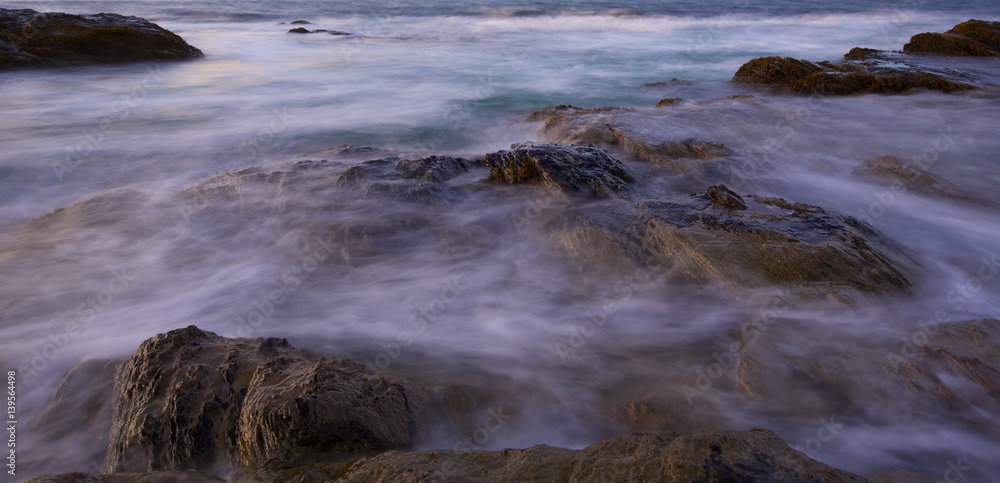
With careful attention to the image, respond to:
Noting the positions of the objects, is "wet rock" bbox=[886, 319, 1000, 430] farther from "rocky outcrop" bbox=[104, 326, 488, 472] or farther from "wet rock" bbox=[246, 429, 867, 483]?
"rocky outcrop" bbox=[104, 326, 488, 472]

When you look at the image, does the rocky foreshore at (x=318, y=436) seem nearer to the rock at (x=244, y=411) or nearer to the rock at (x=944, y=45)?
the rock at (x=244, y=411)

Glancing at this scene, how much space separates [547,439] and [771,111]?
741 cm

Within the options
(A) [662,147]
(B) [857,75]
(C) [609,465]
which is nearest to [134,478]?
(C) [609,465]

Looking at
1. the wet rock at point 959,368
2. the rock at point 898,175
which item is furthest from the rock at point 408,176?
the rock at point 898,175

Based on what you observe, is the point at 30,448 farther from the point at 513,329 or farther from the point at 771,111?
the point at 771,111

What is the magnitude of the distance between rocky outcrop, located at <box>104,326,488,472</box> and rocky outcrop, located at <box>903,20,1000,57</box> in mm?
15118

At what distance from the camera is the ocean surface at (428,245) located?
3.02 metres

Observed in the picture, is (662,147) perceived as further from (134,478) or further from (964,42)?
(964,42)

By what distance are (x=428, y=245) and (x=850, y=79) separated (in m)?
8.80

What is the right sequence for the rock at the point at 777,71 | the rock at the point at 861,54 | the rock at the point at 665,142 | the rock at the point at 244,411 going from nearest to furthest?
the rock at the point at 244,411, the rock at the point at 665,142, the rock at the point at 777,71, the rock at the point at 861,54

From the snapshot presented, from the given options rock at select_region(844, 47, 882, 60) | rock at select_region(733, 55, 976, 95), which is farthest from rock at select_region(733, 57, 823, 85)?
rock at select_region(844, 47, 882, 60)

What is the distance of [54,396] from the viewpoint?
2.93 meters

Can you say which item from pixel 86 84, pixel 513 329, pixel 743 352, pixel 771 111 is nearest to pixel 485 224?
pixel 513 329

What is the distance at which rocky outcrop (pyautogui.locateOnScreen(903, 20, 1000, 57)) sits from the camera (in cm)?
1214
